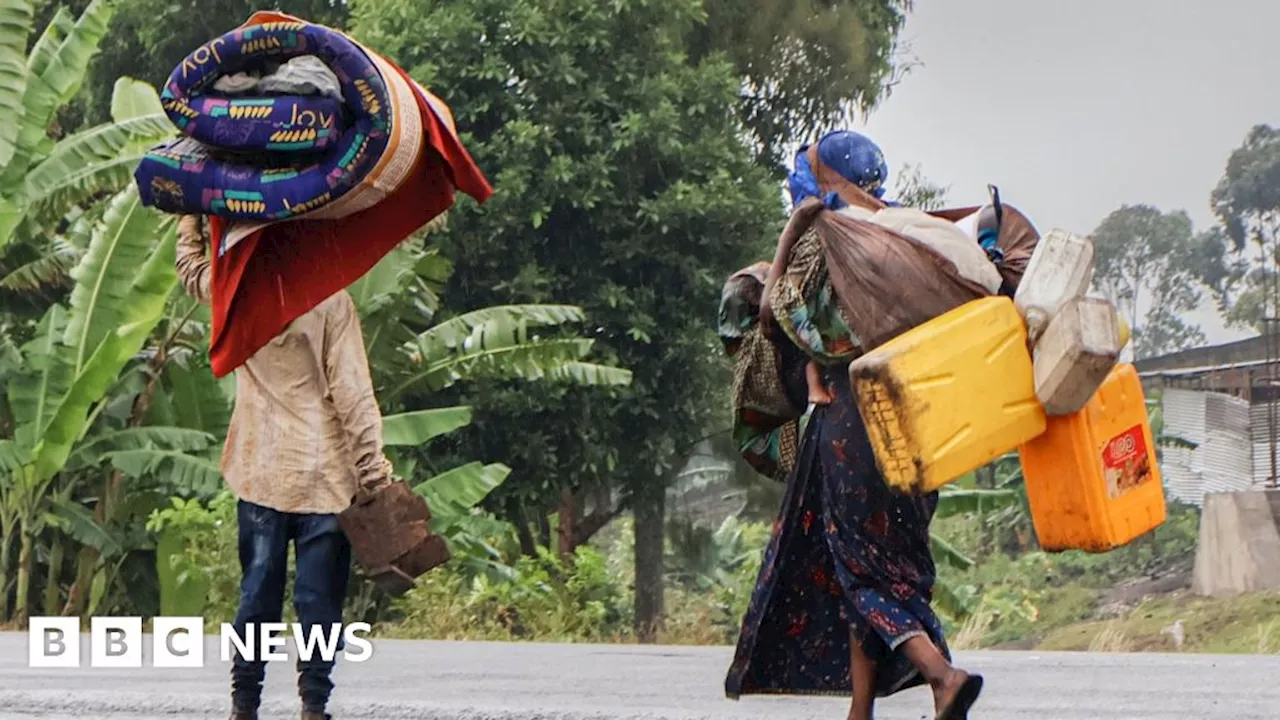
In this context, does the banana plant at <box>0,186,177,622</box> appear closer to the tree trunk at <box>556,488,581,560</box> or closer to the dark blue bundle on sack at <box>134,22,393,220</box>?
the tree trunk at <box>556,488,581,560</box>

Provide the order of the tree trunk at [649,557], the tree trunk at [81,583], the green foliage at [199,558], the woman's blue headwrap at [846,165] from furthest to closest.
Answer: the tree trunk at [649,557], the tree trunk at [81,583], the green foliage at [199,558], the woman's blue headwrap at [846,165]

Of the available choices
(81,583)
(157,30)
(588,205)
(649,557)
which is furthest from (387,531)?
(157,30)

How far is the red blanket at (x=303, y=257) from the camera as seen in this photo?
481 cm

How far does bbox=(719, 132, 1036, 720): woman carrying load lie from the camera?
4.94 m

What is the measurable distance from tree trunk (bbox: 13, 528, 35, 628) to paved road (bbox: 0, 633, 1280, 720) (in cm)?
382

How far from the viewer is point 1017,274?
4965mm

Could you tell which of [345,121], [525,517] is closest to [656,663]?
[345,121]

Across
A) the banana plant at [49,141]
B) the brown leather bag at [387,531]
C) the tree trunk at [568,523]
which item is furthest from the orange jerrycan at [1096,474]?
the tree trunk at [568,523]

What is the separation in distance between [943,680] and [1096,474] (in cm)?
65

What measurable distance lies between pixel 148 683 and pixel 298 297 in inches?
112

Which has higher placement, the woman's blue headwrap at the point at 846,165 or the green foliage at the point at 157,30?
the green foliage at the point at 157,30

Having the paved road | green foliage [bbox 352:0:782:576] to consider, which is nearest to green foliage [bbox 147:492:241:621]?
green foliage [bbox 352:0:782:576]

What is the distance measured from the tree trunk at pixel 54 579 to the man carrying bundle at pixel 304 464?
9.58 metres

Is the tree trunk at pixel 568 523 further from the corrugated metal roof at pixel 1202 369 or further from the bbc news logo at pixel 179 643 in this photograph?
the corrugated metal roof at pixel 1202 369
